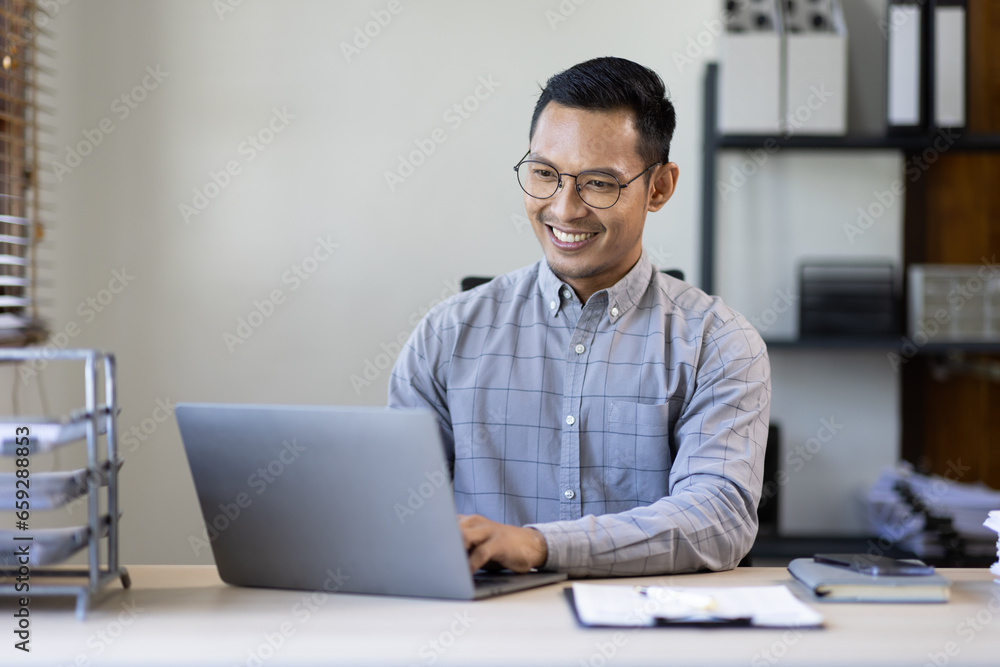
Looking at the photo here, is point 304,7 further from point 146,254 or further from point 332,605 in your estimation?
point 332,605

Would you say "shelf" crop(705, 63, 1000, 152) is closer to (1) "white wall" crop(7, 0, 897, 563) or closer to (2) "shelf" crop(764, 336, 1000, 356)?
(1) "white wall" crop(7, 0, 897, 563)

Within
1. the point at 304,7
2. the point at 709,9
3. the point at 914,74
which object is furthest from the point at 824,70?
the point at 304,7

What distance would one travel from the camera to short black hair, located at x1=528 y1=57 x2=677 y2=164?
1.52 m

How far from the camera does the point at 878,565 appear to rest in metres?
1.06

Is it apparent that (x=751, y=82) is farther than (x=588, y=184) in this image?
Yes

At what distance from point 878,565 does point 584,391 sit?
0.58 m

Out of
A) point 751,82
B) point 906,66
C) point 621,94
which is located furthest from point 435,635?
point 906,66

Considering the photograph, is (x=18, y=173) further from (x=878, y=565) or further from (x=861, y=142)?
(x=861, y=142)

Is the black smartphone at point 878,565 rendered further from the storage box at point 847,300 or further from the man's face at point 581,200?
the storage box at point 847,300

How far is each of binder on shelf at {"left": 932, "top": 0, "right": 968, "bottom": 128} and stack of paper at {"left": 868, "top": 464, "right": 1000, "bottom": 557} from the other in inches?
38.2

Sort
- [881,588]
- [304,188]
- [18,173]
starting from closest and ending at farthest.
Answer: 1. [881,588]
2. [18,173]
3. [304,188]

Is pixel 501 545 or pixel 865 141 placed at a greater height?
pixel 865 141

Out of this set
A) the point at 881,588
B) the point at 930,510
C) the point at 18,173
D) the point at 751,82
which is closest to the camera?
the point at 881,588

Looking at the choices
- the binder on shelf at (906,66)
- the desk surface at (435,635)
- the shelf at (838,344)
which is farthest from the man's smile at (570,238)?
the binder on shelf at (906,66)
